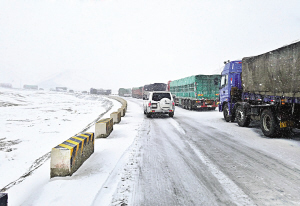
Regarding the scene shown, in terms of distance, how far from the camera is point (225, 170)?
4508 mm

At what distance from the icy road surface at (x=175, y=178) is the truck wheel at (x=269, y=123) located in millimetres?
834

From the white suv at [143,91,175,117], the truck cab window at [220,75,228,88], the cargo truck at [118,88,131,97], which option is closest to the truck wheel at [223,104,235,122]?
the truck cab window at [220,75,228,88]

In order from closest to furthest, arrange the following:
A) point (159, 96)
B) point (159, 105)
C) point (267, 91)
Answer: point (267, 91), point (159, 105), point (159, 96)

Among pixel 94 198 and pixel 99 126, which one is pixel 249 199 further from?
pixel 99 126

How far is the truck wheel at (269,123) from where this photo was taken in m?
7.59

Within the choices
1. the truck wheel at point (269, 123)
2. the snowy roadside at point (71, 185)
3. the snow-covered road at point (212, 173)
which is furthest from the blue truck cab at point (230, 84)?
the snowy roadside at point (71, 185)

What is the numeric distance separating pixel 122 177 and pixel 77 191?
36.8 inches

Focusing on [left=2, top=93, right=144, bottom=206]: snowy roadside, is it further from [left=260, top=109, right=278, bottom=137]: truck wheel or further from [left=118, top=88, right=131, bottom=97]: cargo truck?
[left=118, top=88, right=131, bottom=97]: cargo truck

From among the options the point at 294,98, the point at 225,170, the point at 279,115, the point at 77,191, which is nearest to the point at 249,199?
the point at 225,170

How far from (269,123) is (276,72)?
2.06m

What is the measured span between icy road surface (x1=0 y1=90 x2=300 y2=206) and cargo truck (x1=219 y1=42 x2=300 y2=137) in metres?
1.10

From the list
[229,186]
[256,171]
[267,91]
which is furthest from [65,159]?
[267,91]

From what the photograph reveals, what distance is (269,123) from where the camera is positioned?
7996 mm

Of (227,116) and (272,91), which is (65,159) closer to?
(272,91)
